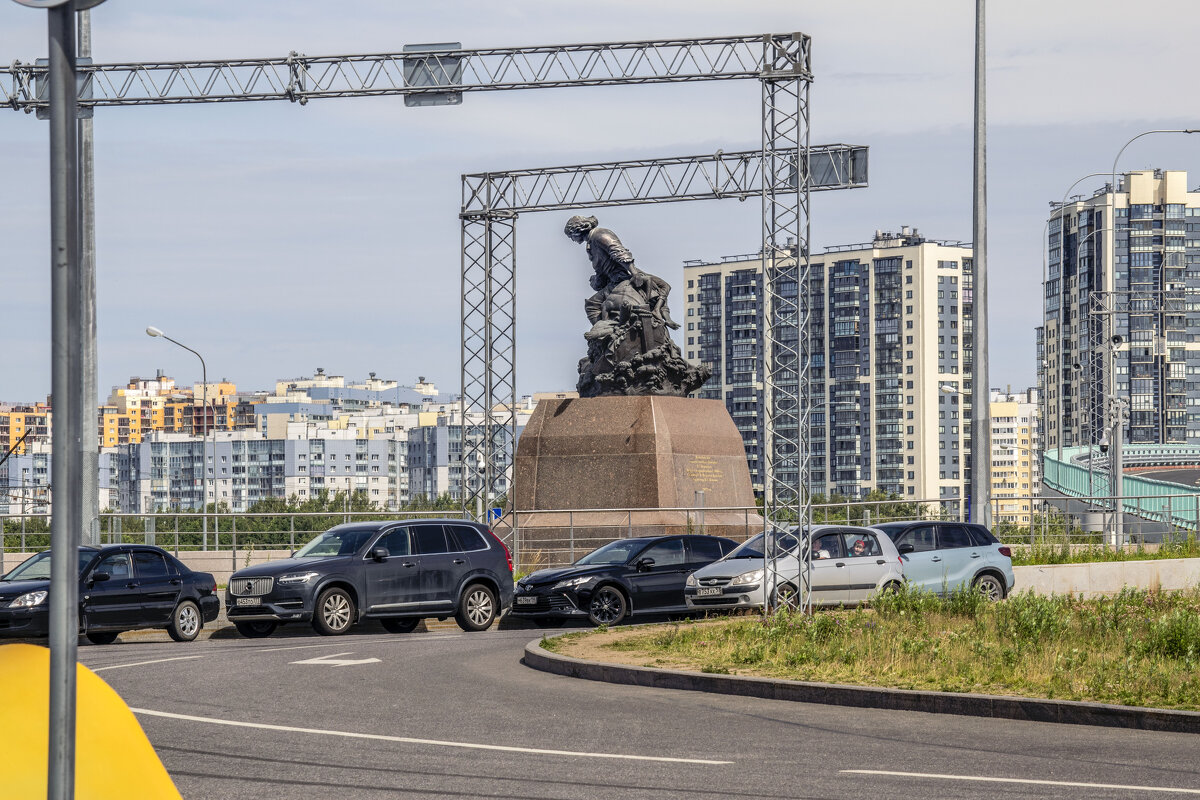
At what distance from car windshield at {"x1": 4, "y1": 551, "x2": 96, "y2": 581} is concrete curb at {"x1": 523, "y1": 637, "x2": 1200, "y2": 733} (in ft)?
25.5

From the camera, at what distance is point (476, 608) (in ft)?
72.7

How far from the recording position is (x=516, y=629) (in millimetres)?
22812

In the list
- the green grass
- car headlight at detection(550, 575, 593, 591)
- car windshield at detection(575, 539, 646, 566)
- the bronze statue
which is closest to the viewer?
car headlight at detection(550, 575, 593, 591)

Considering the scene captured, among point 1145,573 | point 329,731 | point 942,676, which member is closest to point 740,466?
point 1145,573

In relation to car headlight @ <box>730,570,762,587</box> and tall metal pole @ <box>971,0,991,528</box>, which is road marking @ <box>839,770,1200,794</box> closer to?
car headlight @ <box>730,570,762,587</box>

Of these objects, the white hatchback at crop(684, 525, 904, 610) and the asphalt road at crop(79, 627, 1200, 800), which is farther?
the white hatchback at crop(684, 525, 904, 610)

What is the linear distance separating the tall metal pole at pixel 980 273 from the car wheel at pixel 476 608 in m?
7.32

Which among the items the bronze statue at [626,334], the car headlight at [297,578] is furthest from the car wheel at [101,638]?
the bronze statue at [626,334]

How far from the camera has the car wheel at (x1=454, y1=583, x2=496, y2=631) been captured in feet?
72.0

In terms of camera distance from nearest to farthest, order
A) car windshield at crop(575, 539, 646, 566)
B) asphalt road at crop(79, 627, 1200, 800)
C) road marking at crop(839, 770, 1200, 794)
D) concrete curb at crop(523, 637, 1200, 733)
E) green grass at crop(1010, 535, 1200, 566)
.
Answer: road marking at crop(839, 770, 1200, 794) → asphalt road at crop(79, 627, 1200, 800) → concrete curb at crop(523, 637, 1200, 733) → car windshield at crop(575, 539, 646, 566) → green grass at crop(1010, 535, 1200, 566)

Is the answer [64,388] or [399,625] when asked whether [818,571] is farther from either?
[64,388]

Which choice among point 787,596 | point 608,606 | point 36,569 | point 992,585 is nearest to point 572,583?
point 608,606

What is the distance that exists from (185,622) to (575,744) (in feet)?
38.2

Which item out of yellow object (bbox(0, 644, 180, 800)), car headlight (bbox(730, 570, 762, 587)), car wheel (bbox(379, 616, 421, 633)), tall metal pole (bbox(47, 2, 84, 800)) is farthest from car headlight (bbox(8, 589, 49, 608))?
tall metal pole (bbox(47, 2, 84, 800))
